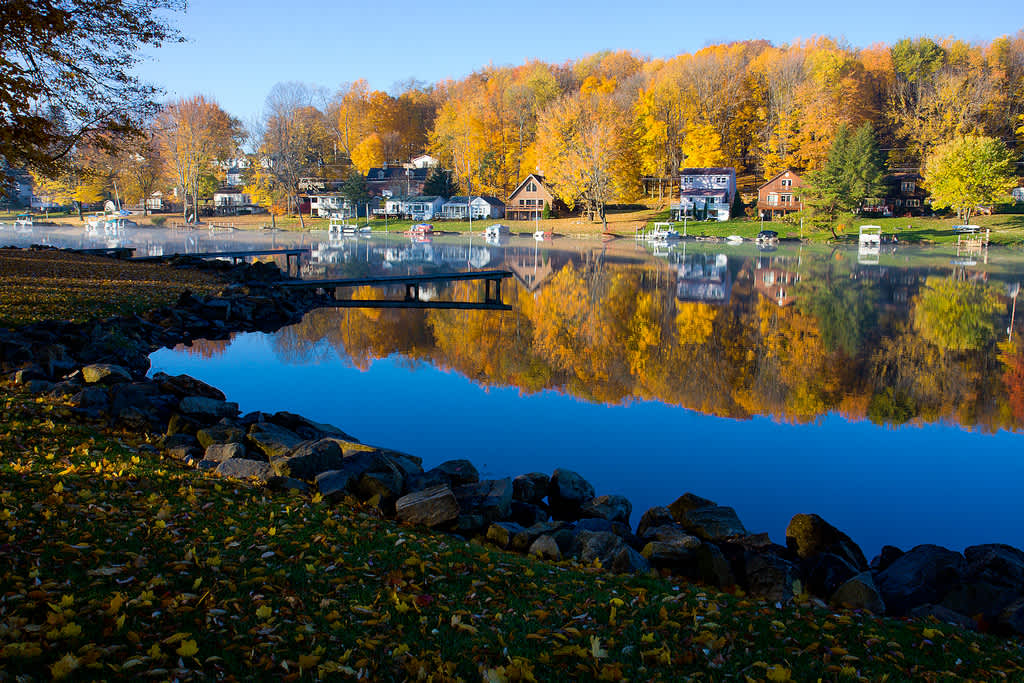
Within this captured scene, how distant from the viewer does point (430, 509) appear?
7668mm

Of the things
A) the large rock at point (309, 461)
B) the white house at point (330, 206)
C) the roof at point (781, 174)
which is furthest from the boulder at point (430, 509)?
the white house at point (330, 206)

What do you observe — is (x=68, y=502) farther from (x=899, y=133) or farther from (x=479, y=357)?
(x=899, y=133)

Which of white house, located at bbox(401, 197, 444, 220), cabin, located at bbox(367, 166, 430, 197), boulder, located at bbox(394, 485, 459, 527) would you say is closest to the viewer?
Answer: boulder, located at bbox(394, 485, 459, 527)

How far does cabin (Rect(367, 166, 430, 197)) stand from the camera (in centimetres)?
10500

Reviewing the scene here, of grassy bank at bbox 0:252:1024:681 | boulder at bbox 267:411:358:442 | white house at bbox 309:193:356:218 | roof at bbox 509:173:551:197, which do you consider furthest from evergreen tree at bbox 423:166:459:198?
grassy bank at bbox 0:252:1024:681

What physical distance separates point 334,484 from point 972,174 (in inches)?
2973

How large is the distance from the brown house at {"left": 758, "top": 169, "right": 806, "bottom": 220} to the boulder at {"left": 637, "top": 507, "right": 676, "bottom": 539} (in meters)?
77.4

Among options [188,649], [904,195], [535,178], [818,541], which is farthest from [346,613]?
[904,195]

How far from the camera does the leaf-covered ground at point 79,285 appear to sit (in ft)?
57.4

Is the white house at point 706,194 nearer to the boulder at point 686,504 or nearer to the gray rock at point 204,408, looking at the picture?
the gray rock at point 204,408

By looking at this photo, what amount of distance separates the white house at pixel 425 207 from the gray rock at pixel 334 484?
89281 mm

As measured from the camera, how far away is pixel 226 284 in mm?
28719

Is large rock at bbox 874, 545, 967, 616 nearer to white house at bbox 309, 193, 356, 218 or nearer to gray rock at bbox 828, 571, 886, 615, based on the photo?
gray rock at bbox 828, 571, 886, 615

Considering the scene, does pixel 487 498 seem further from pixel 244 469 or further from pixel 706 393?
pixel 706 393
